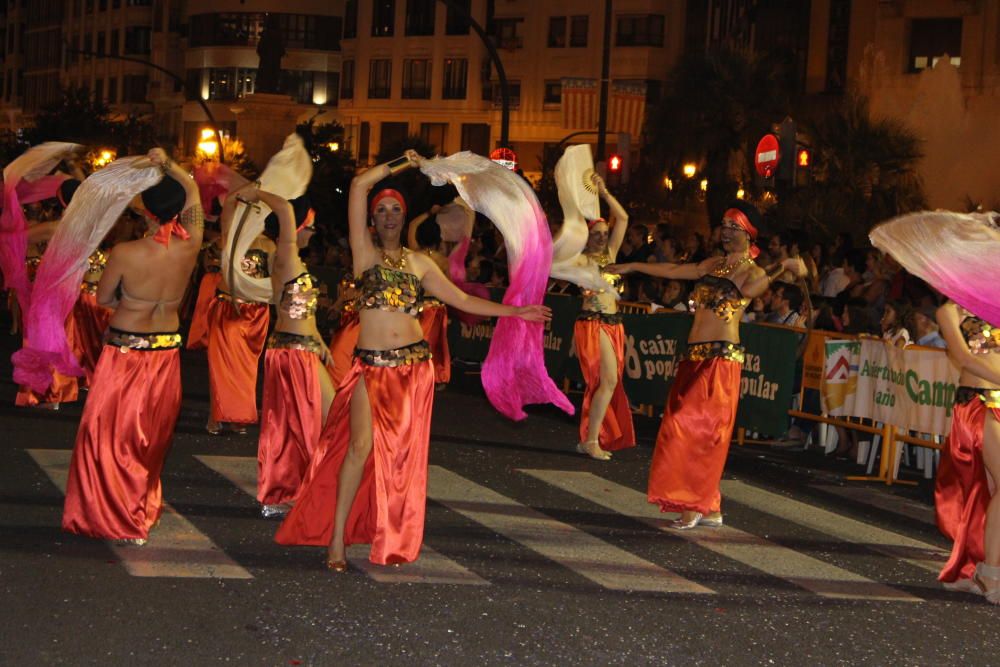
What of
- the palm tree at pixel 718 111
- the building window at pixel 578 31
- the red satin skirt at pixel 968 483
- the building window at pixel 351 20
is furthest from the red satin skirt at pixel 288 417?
the building window at pixel 351 20

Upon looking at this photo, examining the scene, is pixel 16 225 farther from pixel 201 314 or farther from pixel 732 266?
pixel 201 314

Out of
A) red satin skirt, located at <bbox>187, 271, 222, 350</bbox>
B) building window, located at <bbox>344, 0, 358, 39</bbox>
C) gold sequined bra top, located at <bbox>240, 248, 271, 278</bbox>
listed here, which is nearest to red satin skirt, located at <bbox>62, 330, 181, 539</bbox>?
gold sequined bra top, located at <bbox>240, 248, 271, 278</bbox>

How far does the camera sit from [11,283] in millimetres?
9781

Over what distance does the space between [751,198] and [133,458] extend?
1065 inches

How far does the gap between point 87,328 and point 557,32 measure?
47.4m

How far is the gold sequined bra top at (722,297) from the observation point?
9.95 m

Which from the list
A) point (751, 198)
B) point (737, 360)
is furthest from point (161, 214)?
point (751, 198)

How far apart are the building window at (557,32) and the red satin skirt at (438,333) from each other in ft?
146

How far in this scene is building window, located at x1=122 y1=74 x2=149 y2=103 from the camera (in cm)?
8731

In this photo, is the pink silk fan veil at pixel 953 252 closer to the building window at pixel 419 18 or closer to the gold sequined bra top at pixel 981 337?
the gold sequined bra top at pixel 981 337

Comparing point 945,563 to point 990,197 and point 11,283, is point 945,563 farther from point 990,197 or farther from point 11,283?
point 990,197

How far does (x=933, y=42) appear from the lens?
40719 mm

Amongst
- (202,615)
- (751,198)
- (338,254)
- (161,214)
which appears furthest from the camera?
(751,198)

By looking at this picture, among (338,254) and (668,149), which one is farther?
(668,149)
